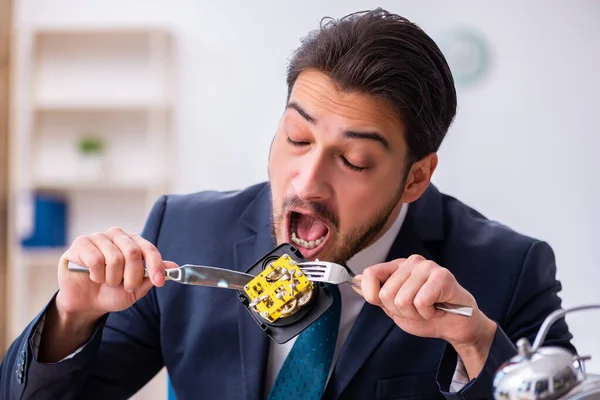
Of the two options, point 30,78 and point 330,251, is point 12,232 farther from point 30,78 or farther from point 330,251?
point 330,251

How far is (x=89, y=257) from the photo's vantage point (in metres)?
1.24

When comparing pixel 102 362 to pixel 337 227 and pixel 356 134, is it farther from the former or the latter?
pixel 356 134

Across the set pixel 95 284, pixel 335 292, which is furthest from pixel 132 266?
pixel 335 292

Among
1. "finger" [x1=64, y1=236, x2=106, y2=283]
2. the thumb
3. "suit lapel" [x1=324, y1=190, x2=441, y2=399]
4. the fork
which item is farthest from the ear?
"finger" [x1=64, y1=236, x2=106, y2=283]

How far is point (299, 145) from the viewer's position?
1.39 meters

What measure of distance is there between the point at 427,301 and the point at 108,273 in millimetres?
556

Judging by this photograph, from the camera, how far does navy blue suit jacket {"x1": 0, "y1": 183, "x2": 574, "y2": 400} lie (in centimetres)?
143

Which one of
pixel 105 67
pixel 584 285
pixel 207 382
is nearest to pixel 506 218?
pixel 584 285

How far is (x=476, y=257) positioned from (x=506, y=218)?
9.88ft

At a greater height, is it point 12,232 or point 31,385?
point 31,385

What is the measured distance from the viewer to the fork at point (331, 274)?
1.17 meters

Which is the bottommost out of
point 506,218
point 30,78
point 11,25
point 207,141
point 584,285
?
point 584,285

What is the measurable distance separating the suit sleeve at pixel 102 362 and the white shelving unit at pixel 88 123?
9.18 feet

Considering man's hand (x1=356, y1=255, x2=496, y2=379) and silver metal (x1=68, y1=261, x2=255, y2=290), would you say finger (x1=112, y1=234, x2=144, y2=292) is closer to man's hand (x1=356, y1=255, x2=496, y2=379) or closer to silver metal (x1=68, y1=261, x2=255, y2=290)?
silver metal (x1=68, y1=261, x2=255, y2=290)
